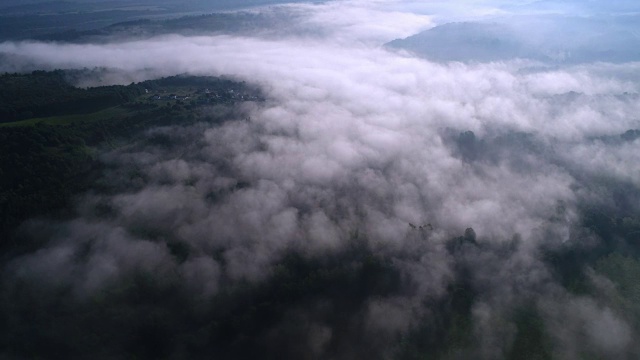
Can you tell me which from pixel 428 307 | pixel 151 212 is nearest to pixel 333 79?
pixel 151 212

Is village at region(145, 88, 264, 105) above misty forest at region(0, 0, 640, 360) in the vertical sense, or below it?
above

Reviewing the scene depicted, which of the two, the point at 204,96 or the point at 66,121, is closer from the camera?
the point at 66,121

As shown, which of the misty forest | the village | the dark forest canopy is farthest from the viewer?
the village

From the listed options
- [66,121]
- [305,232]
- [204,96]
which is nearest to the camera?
[305,232]

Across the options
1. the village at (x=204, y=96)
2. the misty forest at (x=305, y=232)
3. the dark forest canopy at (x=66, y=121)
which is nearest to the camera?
the misty forest at (x=305, y=232)

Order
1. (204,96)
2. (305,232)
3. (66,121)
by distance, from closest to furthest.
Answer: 1. (305,232)
2. (66,121)
3. (204,96)

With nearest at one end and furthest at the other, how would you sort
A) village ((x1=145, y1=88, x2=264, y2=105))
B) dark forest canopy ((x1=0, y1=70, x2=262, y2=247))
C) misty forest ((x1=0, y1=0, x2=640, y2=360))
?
misty forest ((x1=0, y1=0, x2=640, y2=360)) < dark forest canopy ((x1=0, y1=70, x2=262, y2=247)) < village ((x1=145, y1=88, x2=264, y2=105))

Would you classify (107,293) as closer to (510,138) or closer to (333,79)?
(510,138)

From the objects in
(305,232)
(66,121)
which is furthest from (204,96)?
(305,232)

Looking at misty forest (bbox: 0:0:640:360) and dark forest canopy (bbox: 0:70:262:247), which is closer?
misty forest (bbox: 0:0:640:360)

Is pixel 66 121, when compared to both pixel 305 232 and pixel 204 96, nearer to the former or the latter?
pixel 204 96

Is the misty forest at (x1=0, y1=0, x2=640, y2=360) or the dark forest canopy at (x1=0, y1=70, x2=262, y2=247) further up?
the dark forest canopy at (x1=0, y1=70, x2=262, y2=247)
